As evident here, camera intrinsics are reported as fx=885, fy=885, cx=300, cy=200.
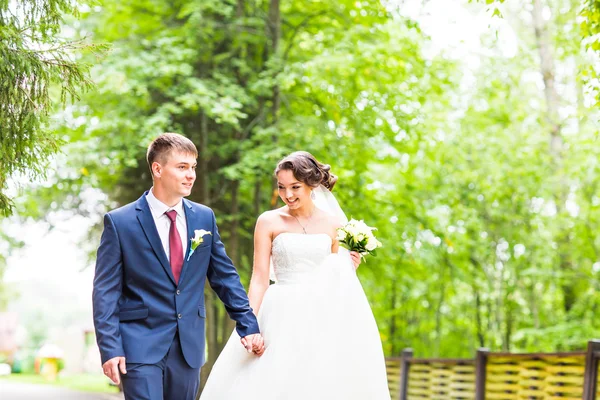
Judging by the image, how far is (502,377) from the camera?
11.4 meters

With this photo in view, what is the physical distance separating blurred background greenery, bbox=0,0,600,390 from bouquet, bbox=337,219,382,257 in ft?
25.9

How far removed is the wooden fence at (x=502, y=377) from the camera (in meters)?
9.39

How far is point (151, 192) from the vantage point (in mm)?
4957

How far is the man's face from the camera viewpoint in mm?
4801

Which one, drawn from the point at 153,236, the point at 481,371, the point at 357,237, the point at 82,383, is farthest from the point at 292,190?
the point at 82,383

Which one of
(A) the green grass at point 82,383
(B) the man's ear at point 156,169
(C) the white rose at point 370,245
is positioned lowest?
(A) the green grass at point 82,383

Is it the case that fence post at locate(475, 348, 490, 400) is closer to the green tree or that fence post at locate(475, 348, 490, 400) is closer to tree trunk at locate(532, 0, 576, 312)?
tree trunk at locate(532, 0, 576, 312)

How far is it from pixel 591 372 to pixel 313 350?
4.60 meters

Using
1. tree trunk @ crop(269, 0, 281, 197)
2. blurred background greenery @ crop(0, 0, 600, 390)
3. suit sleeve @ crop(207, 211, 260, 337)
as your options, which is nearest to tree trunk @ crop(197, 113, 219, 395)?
blurred background greenery @ crop(0, 0, 600, 390)

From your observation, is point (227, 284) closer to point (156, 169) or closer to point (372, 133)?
point (156, 169)

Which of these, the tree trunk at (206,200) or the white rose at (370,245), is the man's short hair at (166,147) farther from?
the tree trunk at (206,200)

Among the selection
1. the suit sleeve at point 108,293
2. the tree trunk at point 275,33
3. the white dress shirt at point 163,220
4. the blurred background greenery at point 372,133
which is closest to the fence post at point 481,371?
the blurred background greenery at point 372,133

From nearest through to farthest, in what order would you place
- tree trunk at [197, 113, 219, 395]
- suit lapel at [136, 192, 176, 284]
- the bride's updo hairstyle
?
suit lapel at [136, 192, 176, 284]
the bride's updo hairstyle
tree trunk at [197, 113, 219, 395]

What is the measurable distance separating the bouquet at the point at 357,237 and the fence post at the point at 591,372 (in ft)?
12.9
